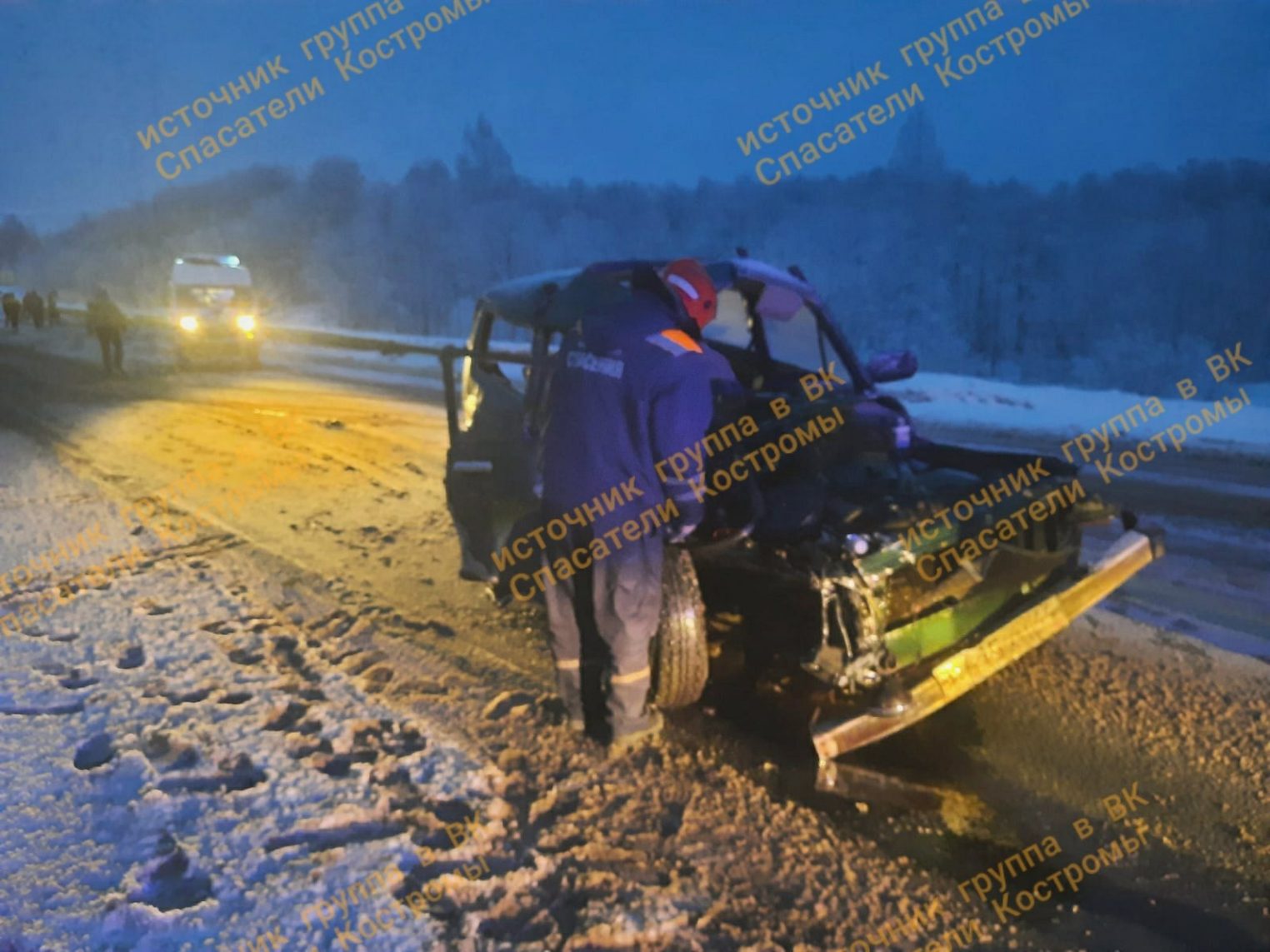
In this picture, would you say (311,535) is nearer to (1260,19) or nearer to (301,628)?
(301,628)

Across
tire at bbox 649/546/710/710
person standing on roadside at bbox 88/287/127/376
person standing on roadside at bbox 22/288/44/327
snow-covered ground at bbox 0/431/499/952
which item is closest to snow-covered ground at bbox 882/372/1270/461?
tire at bbox 649/546/710/710

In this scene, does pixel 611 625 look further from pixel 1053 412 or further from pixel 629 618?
pixel 1053 412

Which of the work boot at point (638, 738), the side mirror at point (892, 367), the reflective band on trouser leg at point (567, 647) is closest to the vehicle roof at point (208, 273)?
the side mirror at point (892, 367)

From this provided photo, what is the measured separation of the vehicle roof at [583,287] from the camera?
13.3ft

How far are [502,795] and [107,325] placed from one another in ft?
51.4

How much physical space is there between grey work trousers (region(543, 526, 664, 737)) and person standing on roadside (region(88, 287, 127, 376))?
14.9 meters

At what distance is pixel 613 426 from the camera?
3.16 meters

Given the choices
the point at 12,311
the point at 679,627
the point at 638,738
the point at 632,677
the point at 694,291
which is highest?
the point at 12,311

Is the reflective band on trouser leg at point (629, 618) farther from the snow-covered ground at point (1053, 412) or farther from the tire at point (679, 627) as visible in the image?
the snow-covered ground at point (1053, 412)

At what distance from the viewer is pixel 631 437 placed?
10.4 ft

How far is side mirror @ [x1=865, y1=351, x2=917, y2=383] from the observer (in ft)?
15.1

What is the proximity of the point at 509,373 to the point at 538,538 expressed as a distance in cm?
175

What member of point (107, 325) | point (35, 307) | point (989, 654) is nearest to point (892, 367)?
point (989, 654)

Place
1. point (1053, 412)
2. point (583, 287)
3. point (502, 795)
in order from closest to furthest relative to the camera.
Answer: point (502, 795) → point (583, 287) → point (1053, 412)
